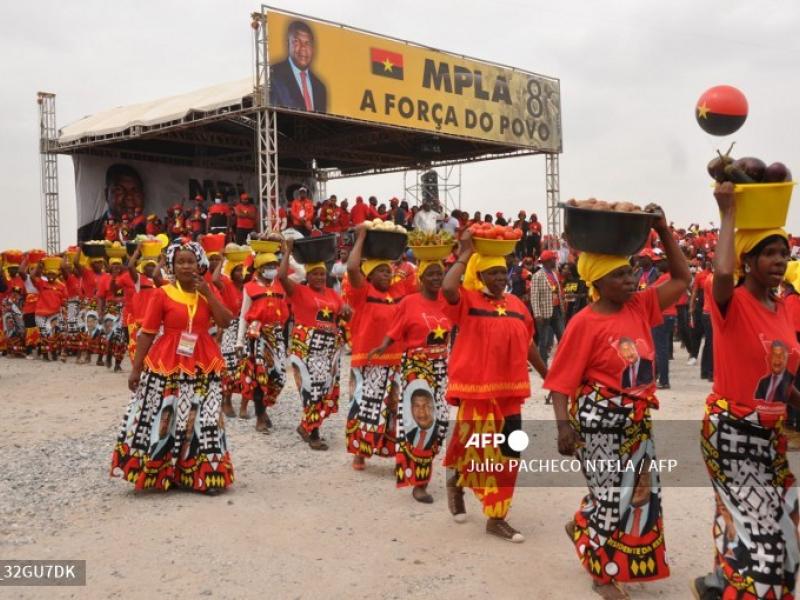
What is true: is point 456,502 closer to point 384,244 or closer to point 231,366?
point 384,244

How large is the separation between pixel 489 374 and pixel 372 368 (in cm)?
212

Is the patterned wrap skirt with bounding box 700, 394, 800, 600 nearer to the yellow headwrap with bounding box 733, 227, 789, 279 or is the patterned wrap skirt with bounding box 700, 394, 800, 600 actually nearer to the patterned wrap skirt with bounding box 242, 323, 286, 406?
the yellow headwrap with bounding box 733, 227, 789, 279

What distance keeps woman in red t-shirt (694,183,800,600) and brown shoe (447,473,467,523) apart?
7.32 feet

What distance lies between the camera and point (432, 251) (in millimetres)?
6156

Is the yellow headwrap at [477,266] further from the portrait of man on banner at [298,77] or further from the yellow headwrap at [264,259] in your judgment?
the portrait of man on banner at [298,77]

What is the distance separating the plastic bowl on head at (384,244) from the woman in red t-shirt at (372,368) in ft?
0.38

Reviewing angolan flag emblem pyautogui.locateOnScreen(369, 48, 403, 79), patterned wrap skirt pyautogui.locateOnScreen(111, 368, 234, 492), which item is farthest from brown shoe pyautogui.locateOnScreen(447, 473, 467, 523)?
angolan flag emblem pyautogui.locateOnScreen(369, 48, 403, 79)

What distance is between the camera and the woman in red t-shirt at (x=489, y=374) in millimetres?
5145

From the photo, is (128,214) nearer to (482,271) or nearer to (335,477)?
(335,477)

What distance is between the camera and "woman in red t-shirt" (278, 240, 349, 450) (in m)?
7.80

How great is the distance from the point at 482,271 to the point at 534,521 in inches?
70.1

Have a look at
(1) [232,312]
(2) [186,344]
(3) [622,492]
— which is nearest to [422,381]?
(2) [186,344]

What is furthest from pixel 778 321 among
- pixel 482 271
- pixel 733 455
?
pixel 482 271

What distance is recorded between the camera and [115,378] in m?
13.3
